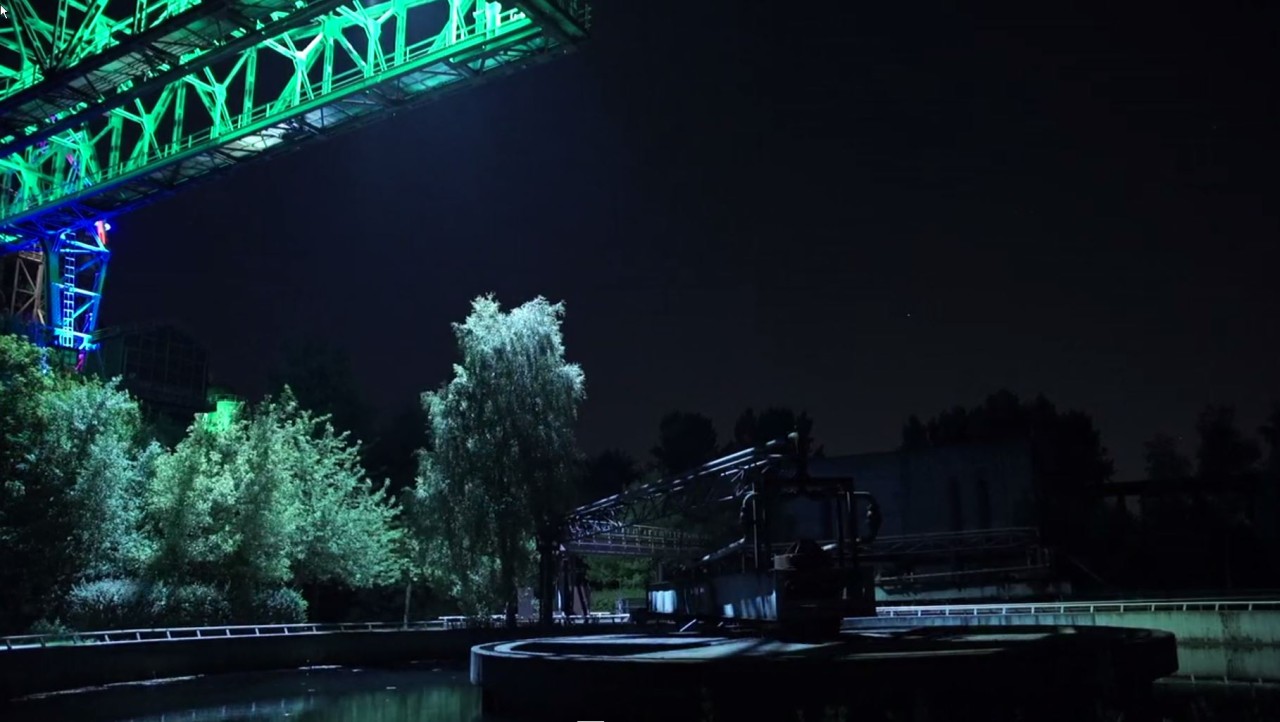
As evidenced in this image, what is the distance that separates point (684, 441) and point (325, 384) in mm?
36722

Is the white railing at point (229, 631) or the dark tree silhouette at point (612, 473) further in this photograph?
the dark tree silhouette at point (612, 473)

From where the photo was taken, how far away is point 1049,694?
13.6 meters

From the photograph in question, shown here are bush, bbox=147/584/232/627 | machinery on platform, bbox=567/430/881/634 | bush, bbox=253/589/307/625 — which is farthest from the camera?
bush, bbox=253/589/307/625

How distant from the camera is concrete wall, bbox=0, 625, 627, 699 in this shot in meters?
22.0

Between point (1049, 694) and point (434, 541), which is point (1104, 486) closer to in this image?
point (434, 541)

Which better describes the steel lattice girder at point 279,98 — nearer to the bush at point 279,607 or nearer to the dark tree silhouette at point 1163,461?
the bush at point 279,607

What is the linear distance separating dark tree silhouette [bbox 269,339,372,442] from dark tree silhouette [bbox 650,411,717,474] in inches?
1278

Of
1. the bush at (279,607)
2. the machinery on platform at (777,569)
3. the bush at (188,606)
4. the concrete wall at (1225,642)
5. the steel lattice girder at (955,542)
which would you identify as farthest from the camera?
the steel lattice girder at (955,542)

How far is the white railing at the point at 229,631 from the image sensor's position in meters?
24.5

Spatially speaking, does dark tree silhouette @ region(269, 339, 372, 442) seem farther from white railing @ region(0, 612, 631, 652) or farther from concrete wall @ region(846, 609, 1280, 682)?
concrete wall @ region(846, 609, 1280, 682)

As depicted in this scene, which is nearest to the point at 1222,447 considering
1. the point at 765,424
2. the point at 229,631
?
the point at 765,424

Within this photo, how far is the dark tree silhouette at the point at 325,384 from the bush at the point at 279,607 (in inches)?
1284

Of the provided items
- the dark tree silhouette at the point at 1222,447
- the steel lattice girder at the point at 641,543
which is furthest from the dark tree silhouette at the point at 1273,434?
the steel lattice girder at the point at 641,543

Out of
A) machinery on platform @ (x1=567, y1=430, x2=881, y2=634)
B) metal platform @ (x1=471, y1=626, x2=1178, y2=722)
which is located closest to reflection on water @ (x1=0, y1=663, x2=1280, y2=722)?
metal platform @ (x1=471, y1=626, x2=1178, y2=722)
